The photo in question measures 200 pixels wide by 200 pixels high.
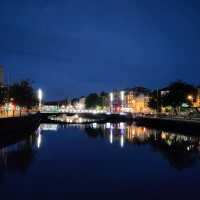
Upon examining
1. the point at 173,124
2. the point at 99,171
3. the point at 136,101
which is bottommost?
the point at 99,171

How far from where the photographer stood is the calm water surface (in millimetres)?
22688

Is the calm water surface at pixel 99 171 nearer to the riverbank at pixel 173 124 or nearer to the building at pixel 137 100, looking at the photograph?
the riverbank at pixel 173 124

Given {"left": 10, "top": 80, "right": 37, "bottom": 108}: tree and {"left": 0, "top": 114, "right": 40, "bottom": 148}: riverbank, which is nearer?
{"left": 0, "top": 114, "right": 40, "bottom": 148}: riverbank

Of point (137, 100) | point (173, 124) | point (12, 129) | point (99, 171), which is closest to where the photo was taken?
point (99, 171)

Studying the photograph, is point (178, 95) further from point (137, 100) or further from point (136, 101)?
point (136, 101)

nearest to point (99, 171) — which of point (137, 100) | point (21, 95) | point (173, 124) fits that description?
point (173, 124)

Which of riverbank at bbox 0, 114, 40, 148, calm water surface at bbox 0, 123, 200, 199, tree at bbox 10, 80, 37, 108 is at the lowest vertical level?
calm water surface at bbox 0, 123, 200, 199

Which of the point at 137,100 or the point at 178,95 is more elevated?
the point at 137,100

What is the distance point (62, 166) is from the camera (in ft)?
101

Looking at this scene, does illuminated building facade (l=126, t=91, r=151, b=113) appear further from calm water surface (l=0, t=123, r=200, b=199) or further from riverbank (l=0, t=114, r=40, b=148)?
calm water surface (l=0, t=123, r=200, b=199)

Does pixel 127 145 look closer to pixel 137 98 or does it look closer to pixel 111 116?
pixel 111 116

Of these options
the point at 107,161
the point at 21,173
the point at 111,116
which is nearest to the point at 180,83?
the point at 111,116

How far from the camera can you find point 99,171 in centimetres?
2862

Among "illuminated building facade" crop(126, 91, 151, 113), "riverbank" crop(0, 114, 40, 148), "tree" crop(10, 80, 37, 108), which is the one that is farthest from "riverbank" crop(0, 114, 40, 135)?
"illuminated building facade" crop(126, 91, 151, 113)
